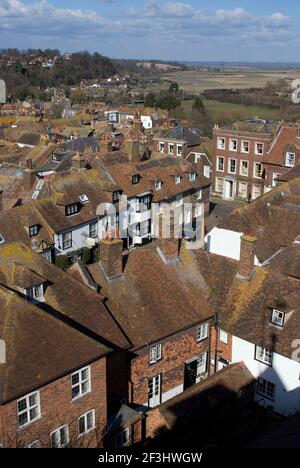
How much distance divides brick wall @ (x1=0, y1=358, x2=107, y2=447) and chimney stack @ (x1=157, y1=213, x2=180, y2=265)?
8.32 metres

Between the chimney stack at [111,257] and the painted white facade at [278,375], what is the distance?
6417 mm

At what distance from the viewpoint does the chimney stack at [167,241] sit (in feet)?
84.5

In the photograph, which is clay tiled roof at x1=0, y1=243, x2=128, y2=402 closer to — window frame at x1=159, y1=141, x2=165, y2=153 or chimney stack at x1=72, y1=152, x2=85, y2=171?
chimney stack at x1=72, y1=152, x2=85, y2=171

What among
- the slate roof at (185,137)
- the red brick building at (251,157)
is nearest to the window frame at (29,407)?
the red brick building at (251,157)

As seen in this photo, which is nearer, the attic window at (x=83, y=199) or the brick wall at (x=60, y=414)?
the brick wall at (x=60, y=414)

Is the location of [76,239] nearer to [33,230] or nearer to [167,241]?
[33,230]

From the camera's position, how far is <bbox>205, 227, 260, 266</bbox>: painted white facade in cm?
3245

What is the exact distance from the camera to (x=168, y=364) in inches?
963

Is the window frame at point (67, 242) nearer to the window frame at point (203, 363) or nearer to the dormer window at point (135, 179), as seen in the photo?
the dormer window at point (135, 179)

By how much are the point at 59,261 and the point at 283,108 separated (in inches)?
4087

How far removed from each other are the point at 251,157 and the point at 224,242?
27200 mm

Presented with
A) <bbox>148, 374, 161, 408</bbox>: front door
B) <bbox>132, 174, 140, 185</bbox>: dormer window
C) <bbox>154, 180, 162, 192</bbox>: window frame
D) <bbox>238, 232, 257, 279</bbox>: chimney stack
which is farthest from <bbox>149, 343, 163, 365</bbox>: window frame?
<bbox>154, 180, 162, 192</bbox>: window frame

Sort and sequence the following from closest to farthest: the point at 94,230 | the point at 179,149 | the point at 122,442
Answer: the point at 122,442, the point at 94,230, the point at 179,149

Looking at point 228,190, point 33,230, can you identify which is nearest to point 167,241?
point 33,230
